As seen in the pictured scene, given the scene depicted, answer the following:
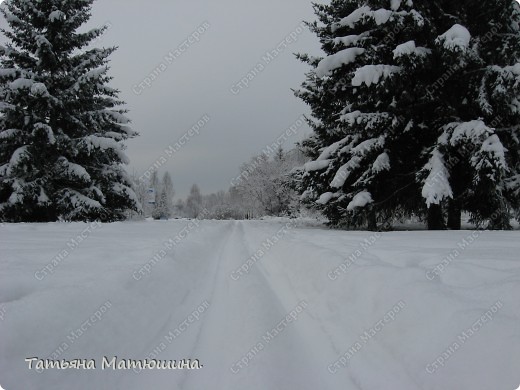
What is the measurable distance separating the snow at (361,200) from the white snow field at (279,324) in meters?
5.55

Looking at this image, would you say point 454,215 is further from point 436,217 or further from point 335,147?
point 335,147

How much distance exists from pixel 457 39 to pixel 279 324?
8.65 m

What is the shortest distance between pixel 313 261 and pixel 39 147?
1356 cm

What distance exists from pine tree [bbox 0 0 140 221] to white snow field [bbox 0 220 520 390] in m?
10.1

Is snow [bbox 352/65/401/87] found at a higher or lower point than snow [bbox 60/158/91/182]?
higher

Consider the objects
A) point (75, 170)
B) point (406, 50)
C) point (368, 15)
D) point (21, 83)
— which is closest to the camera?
point (406, 50)

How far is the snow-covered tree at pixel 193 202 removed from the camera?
4402 inches

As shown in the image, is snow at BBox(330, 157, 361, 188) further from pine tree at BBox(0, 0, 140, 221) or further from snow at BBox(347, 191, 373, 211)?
pine tree at BBox(0, 0, 140, 221)

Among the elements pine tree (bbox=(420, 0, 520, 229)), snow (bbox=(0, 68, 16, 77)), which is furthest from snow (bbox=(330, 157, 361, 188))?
snow (bbox=(0, 68, 16, 77))

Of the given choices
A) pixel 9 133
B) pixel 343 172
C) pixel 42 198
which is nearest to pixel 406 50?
pixel 343 172

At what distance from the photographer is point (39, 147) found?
13.5m

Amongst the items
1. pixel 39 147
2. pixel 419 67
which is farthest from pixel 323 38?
pixel 39 147

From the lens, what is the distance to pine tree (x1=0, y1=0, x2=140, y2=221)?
1307 cm

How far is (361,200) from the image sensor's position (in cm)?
1027
